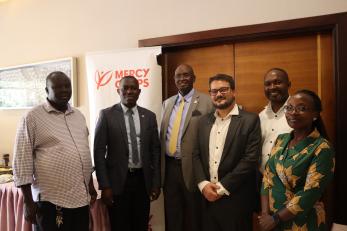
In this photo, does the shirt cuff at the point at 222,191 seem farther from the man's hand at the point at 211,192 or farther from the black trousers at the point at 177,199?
the black trousers at the point at 177,199

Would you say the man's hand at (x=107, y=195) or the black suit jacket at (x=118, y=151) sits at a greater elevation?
the black suit jacket at (x=118, y=151)

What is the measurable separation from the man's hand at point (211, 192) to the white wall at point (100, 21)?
4.71ft

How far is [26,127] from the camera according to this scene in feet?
5.76

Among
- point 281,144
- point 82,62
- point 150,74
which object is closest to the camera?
point 281,144

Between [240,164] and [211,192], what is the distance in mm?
257

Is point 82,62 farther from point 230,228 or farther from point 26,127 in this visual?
point 230,228

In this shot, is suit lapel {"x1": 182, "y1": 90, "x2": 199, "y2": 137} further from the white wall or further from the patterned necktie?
the white wall

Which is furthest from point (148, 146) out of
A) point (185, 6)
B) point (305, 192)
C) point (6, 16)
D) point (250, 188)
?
point (6, 16)

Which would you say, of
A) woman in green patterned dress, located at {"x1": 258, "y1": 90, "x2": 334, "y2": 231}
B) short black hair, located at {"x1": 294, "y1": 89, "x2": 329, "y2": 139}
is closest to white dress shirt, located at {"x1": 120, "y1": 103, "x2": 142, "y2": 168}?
woman in green patterned dress, located at {"x1": 258, "y1": 90, "x2": 334, "y2": 231}

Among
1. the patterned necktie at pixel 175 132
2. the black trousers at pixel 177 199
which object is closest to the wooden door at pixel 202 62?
the patterned necktie at pixel 175 132

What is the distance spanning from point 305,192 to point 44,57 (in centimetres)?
330

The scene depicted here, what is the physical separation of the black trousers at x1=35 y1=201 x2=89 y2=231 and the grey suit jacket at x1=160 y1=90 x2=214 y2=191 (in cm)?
69

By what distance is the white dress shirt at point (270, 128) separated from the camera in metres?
1.95

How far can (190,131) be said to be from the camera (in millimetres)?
2205
